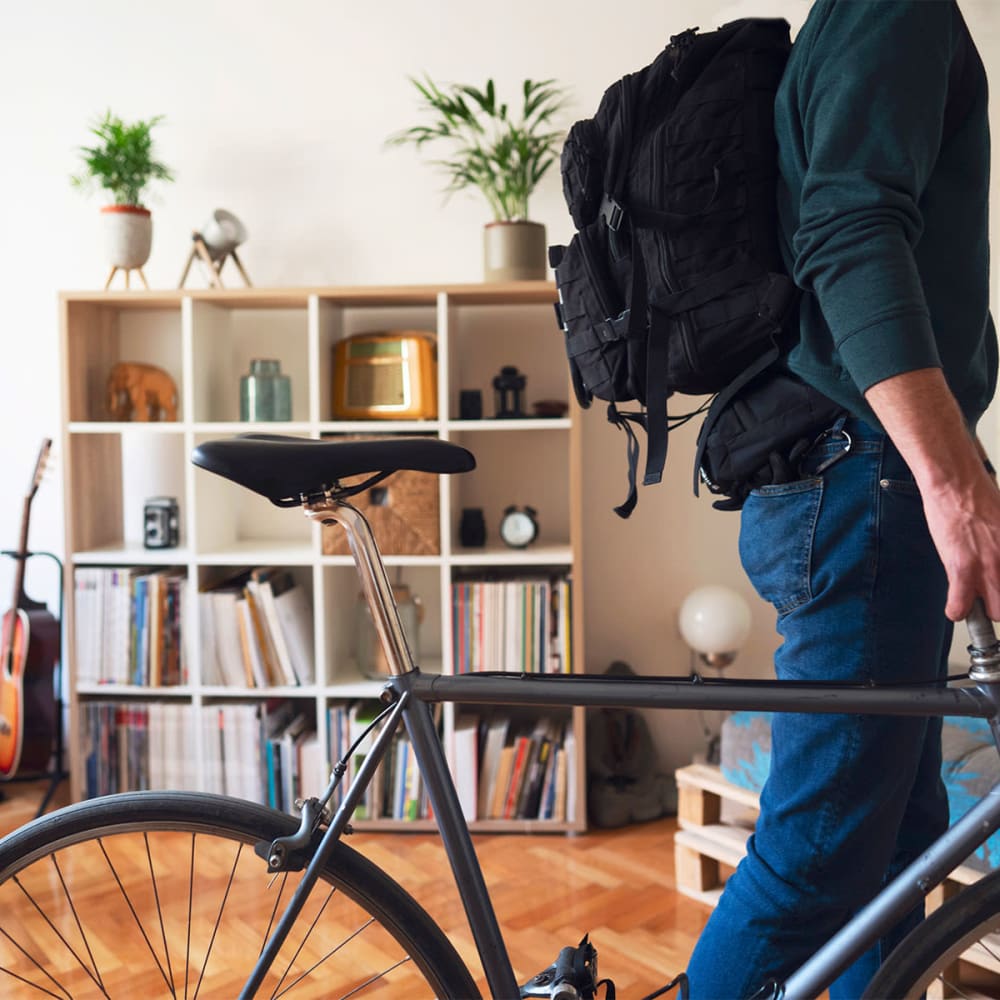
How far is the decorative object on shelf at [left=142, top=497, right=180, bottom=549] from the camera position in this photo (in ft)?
8.62

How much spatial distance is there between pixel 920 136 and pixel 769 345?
0.73 feet

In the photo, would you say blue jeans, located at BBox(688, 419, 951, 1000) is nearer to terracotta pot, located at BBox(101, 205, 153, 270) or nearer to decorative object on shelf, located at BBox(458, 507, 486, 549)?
decorative object on shelf, located at BBox(458, 507, 486, 549)

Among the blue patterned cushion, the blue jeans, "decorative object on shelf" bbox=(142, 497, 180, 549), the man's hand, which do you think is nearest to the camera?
the man's hand

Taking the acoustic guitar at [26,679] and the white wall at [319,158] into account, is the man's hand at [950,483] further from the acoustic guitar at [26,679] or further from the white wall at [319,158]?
the acoustic guitar at [26,679]

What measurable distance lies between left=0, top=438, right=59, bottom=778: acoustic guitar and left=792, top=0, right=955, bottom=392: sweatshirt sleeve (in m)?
2.14

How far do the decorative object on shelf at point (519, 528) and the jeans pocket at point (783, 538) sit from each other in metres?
1.48

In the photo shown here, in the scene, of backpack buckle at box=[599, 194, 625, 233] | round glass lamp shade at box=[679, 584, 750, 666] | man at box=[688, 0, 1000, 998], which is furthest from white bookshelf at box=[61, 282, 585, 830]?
man at box=[688, 0, 1000, 998]

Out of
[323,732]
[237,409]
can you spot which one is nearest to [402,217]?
[237,409]

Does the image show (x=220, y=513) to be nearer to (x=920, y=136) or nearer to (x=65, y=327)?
(x=65, y=327)

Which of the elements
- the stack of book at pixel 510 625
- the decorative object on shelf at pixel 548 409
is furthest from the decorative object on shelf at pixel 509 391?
A: the stack of book at pixel 510 625

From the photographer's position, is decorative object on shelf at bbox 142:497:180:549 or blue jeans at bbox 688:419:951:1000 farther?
decorative object on shelf at bbox 142:497:180:549

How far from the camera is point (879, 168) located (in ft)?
2.81

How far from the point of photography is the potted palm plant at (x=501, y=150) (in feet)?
8.04

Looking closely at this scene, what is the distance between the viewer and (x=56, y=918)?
2016 millimetres
